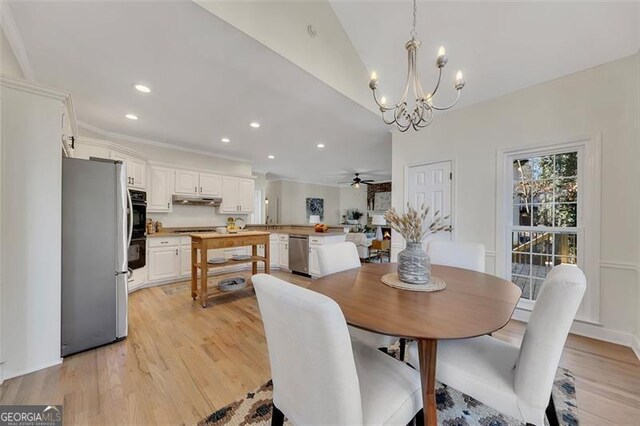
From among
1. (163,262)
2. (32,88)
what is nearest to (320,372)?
(32,88)

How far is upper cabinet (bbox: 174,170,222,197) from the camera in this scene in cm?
455

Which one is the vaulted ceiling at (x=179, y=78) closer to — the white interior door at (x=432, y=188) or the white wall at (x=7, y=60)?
the white wall at (x=7, y=60)

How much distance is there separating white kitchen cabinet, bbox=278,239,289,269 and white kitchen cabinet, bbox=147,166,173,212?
217 centimetres

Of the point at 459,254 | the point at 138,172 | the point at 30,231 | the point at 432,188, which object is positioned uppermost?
the point at 138,172

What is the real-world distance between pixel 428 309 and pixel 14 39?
11.3 ft

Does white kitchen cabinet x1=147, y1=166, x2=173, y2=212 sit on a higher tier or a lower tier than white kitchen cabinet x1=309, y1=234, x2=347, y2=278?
higher

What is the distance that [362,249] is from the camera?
6.00 meters

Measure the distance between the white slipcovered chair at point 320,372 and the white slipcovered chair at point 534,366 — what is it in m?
0.28

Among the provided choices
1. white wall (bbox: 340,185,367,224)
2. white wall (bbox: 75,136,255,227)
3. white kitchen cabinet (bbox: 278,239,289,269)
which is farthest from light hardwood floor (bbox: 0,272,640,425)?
white wall (bbox: 340,185,367,224)

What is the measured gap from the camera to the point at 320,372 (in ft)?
2.66

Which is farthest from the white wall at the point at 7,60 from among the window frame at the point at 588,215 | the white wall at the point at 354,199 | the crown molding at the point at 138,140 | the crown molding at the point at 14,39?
the white wall at the point at 354,199

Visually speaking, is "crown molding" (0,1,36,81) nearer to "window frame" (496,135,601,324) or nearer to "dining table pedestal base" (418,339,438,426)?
"dining table pedestal base" (418,339,438,426)

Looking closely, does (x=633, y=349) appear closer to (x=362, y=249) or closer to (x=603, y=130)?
(x=603, y=130)

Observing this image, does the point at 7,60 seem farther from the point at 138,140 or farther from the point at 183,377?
the point at 183,377
